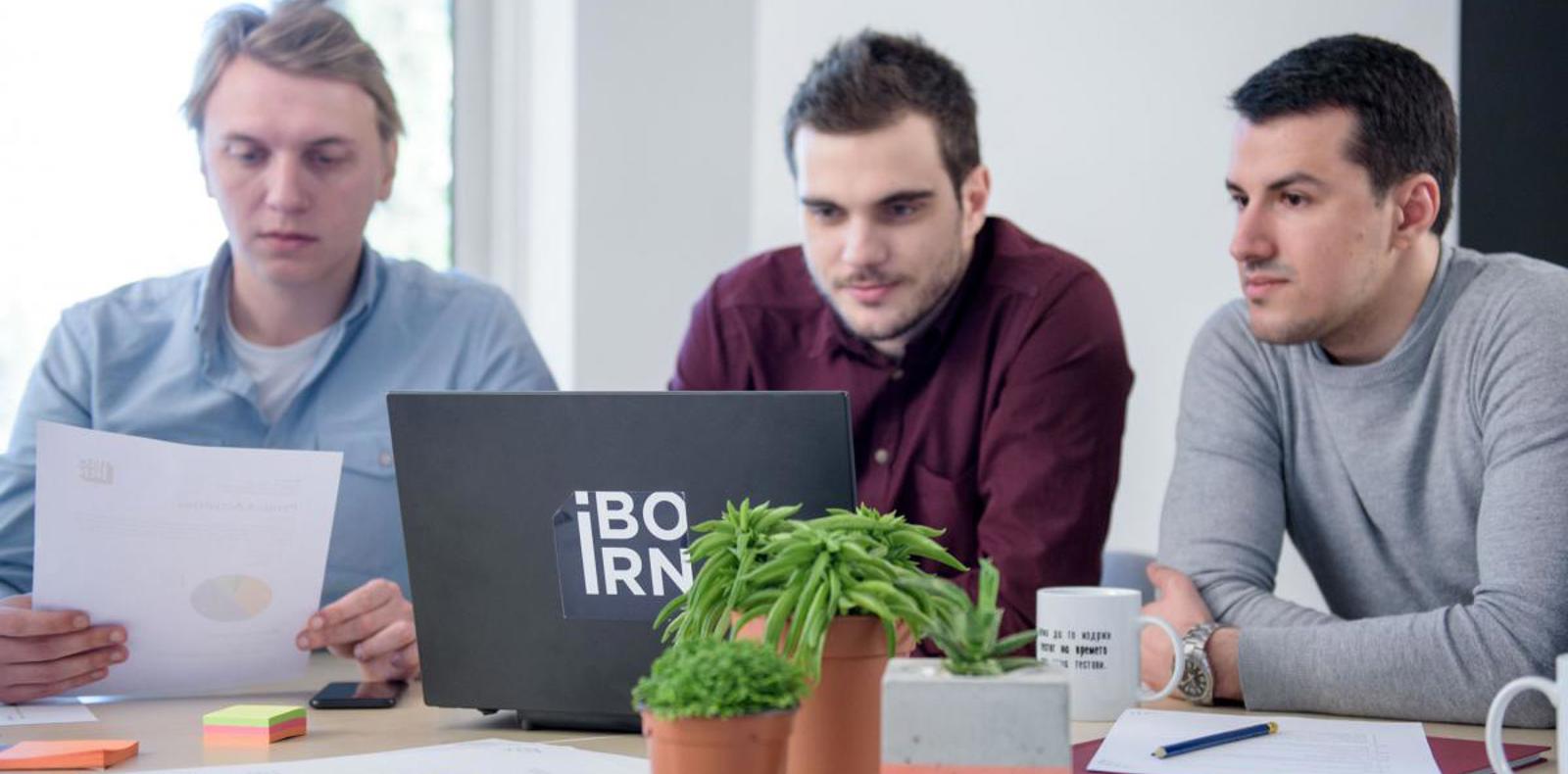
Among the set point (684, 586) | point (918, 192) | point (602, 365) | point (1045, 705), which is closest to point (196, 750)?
point (684, 586)

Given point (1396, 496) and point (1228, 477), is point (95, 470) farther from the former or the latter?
point (1396, 496)

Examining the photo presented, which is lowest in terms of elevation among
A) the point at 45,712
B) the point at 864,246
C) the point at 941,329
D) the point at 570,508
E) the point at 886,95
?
the point at 45,712

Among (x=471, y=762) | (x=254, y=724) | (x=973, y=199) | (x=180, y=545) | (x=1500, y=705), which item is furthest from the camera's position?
(x=973, y=199)

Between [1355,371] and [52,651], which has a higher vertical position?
[1355,371]

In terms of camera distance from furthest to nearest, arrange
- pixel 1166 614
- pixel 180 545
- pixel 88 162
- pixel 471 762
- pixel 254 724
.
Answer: pixel 88 162, pixel 1166 614, pixel 180 545, pixel 254 724, pixel 471 762

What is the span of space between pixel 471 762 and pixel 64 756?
1.00ft

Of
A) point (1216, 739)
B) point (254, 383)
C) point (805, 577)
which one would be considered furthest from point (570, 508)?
point (254, 383)

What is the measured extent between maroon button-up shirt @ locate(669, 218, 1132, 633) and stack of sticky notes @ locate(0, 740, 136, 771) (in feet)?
3.43

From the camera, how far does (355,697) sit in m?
1.33

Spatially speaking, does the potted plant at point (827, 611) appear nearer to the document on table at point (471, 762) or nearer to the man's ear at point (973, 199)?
the document on table at point (471, 762)

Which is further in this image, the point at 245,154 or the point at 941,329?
the point at 941,329

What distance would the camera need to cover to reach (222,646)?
134cm

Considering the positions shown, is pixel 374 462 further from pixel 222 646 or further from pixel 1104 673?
pixel 1104 673

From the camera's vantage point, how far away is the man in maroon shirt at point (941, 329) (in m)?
2.03
